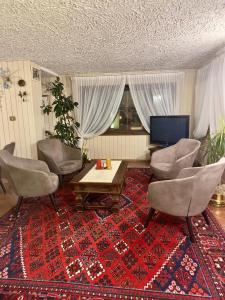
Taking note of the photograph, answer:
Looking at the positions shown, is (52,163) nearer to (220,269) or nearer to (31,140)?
(31,140)

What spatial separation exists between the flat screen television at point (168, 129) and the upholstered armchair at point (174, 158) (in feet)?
3.15

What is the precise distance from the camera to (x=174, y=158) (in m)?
3.68

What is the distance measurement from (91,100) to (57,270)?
403 cm

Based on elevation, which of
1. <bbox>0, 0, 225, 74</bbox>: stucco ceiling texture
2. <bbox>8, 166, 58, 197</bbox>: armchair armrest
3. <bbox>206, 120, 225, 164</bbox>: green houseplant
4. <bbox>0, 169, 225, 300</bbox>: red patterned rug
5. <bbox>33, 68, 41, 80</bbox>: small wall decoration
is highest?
<bbox>0, 0, 225, 74</bbox>: stucco ceiling texture

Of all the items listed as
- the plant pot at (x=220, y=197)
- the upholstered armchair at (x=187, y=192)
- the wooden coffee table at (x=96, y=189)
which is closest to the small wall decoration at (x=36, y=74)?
the wooden coffee table at (x=96, y=189)

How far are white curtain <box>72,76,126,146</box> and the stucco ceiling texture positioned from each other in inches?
42.3

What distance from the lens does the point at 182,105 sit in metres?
5.03

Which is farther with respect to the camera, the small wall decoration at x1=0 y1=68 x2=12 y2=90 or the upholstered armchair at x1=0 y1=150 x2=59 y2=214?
the small wall decoration at x1=0 y1=68 x2=12 y2=90

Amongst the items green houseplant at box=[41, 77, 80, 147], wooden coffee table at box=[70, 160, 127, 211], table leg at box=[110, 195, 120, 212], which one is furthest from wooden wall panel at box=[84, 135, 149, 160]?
table leg at box=[110, 195, 120, 212]

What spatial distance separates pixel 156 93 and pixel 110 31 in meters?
2.68

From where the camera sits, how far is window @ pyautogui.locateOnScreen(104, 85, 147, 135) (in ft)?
17.1

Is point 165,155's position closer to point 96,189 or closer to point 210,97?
point 210,97

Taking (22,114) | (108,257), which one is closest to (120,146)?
(22,114)

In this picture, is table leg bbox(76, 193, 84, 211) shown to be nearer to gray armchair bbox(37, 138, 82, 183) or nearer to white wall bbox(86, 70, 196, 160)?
gray armchair bbox(37, 138, 82, 183)
